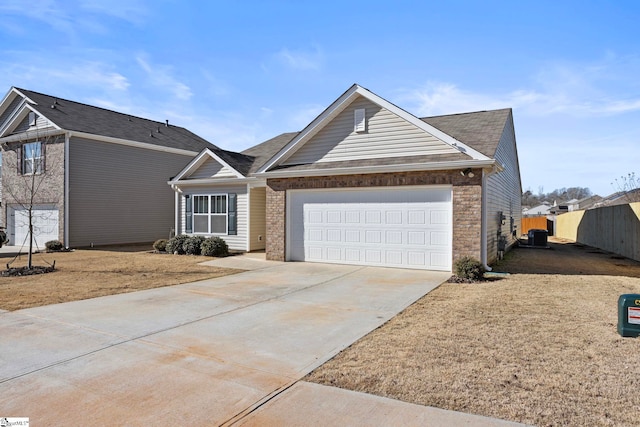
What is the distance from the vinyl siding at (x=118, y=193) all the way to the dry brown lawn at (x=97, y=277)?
379 centimetres

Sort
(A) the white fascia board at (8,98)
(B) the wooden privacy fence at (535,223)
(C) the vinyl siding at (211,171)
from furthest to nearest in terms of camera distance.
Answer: (B) the wooden privacy fence at (535,223), (A) the white fascia board at (8,98), (C) the vinyl siding at (211,171)

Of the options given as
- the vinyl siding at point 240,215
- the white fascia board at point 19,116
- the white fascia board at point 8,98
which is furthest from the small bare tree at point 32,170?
the vinyl siding at point 240,215

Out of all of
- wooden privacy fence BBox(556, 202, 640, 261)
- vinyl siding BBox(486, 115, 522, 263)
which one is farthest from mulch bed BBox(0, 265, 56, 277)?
wooden privacy fence BBox(556, 202, 640, 261)

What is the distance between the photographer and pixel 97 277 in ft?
35.8

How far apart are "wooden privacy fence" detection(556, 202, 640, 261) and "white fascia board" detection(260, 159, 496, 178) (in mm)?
8844

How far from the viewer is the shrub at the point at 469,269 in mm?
10070

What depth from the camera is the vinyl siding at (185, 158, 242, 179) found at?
56.4 ft

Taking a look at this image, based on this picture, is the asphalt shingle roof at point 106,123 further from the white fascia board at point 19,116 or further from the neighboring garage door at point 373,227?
the neighboring garage door at point 373,227

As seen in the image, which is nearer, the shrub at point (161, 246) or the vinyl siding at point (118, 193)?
the shrub at point (161, 246)

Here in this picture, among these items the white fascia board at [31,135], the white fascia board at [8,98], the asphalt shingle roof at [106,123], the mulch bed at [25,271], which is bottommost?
the mulch bed at [25,271]

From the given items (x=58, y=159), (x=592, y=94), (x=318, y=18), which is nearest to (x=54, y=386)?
(x=318, y=18)

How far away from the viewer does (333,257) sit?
520 inches

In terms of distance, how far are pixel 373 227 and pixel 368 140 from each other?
2.84 meters

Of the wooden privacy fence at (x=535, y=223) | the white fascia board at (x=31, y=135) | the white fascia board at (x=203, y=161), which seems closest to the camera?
the white fascia board at (x=203, y=161)
